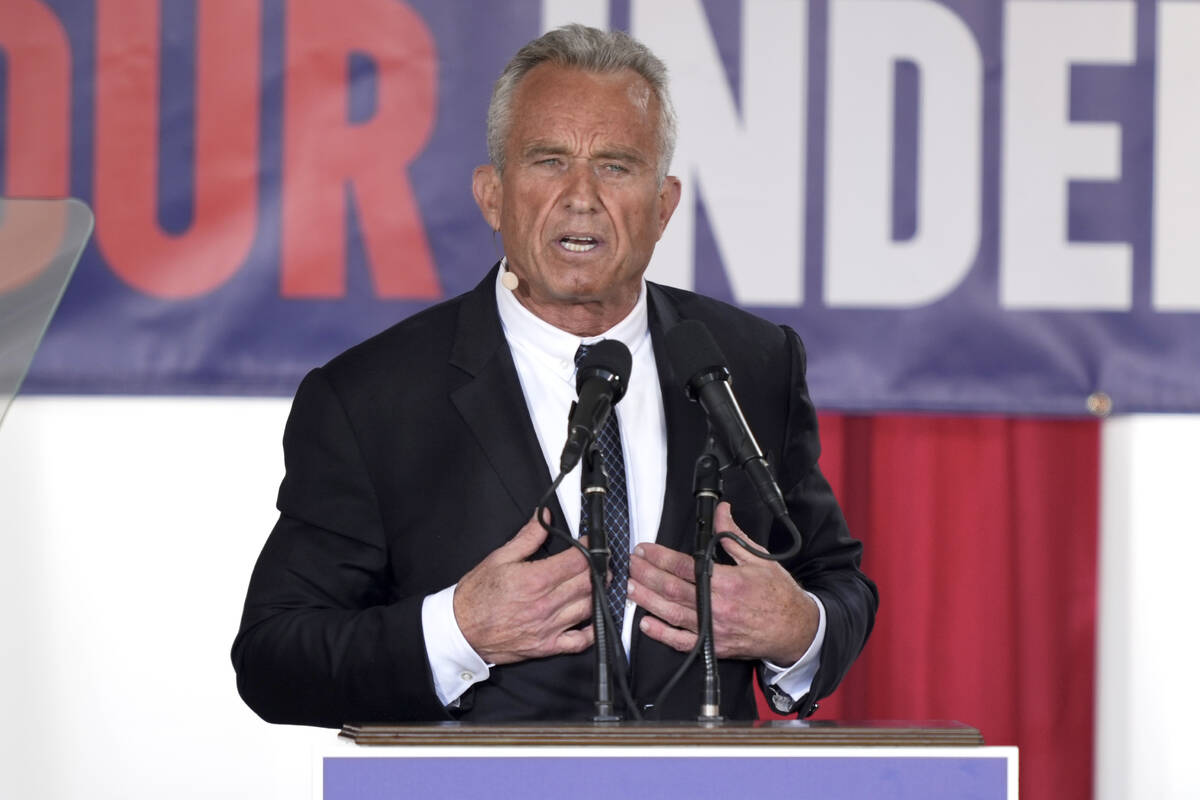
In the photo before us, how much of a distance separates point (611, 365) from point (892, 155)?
5.74 ft

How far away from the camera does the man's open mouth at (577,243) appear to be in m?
2.07

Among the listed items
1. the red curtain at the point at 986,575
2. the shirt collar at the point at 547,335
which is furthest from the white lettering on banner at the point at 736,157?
the shirt collar at the point at 547,335

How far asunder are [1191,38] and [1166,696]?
1417 millimetres

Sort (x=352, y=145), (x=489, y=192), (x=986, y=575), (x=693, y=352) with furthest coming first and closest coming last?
1. (x=986, y=575)
2. (x=352, y=145)
3. (x=489, y=192)
4. (x=693, y=352)

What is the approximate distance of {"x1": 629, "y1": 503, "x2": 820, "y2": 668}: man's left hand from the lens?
1.73 metres

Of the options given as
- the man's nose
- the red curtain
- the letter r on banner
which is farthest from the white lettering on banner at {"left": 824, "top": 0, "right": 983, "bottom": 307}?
the man's nose

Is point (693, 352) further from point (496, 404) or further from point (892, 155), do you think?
point (892, 155)

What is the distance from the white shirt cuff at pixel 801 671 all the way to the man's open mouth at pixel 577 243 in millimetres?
552

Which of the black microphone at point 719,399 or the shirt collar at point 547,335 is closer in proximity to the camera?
the black microphone at point 719,399

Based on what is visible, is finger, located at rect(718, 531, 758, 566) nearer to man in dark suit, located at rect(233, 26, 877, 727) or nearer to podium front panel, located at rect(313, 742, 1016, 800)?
man in dark suit, located at rect(233, 26, 877, 727)

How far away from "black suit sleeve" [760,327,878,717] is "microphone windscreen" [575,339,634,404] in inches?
20.0

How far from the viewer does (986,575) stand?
3.34m

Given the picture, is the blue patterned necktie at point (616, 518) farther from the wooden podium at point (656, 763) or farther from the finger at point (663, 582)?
the wooden podium at point (656, 763)

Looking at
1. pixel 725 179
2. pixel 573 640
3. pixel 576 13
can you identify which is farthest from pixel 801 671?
pixel 576 13
